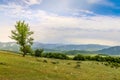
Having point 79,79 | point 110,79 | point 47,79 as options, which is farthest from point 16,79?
point 110,79

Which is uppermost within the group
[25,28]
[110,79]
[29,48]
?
[25,28]

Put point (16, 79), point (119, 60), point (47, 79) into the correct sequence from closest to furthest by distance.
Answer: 1. point (16, 79)
2. point (47, 79)
3. point (119, 60)

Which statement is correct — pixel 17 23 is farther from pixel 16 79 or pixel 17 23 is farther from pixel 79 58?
pixel 16 79

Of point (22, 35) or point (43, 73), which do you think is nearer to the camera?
point (43, 73)

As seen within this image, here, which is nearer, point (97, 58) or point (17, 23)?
point (17, 23)

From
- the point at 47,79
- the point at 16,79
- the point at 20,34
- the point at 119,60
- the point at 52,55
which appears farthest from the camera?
the point at 52,55

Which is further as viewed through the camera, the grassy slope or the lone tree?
the lone tree

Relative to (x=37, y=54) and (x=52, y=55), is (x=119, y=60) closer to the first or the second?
(x=52, y=55)

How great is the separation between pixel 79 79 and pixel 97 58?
251 feet

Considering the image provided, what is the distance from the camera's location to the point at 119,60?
112 meters

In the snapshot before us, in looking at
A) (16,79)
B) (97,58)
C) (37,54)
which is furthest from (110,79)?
(37,54)

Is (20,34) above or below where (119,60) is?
above

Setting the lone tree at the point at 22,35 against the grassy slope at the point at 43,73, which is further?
the lone tree at the point at 22,35

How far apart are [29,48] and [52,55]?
65.0 feet
